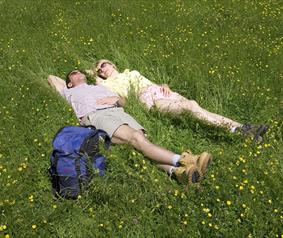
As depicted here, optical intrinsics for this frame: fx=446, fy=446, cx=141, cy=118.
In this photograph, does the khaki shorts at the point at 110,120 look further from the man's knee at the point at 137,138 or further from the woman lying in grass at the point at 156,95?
the woman lying in grass at the point at 156,95

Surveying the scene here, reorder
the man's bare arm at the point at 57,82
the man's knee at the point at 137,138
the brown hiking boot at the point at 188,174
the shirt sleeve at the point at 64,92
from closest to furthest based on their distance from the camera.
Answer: the brown hiking boot at the point at 188,174
the man's knee at the point at 137,138
the shirt sleeve at the point at 64,92
the man's bare arm at the point at 57,82

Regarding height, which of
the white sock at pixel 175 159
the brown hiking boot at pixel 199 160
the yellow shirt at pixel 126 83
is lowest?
the yellow shirt at pixel 126 83

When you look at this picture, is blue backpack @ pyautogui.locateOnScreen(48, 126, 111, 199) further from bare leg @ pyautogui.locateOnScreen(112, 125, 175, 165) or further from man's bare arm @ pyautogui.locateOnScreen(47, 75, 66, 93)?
man's bare arm @ pyautogui.locateOnScreen(47, 75, 66, 93)

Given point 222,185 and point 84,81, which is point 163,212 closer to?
point 222,185

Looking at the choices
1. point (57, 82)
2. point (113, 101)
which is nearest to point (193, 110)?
point (113, 101)

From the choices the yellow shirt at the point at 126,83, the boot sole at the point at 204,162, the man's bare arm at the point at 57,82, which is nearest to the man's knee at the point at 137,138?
the boot sole at the point at 204,162

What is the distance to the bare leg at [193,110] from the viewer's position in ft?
21.7

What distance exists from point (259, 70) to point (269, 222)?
4047 mm

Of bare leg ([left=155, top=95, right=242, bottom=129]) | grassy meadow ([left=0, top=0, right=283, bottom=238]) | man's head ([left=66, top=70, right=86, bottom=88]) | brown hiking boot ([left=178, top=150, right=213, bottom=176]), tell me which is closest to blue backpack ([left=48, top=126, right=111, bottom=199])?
grassy meadow ([left=0, top=0, right=283, bottom=238])

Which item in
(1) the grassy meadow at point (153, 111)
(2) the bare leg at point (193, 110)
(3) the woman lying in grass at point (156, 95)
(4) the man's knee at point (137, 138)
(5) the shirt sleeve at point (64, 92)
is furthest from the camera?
(5) the shirt sleeve at point (64, 92)

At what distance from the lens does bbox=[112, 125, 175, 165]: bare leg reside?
586cm

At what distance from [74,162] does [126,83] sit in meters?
2.90

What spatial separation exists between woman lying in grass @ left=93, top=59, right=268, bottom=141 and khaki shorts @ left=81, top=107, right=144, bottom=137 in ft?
2.24

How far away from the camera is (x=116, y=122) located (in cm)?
659
